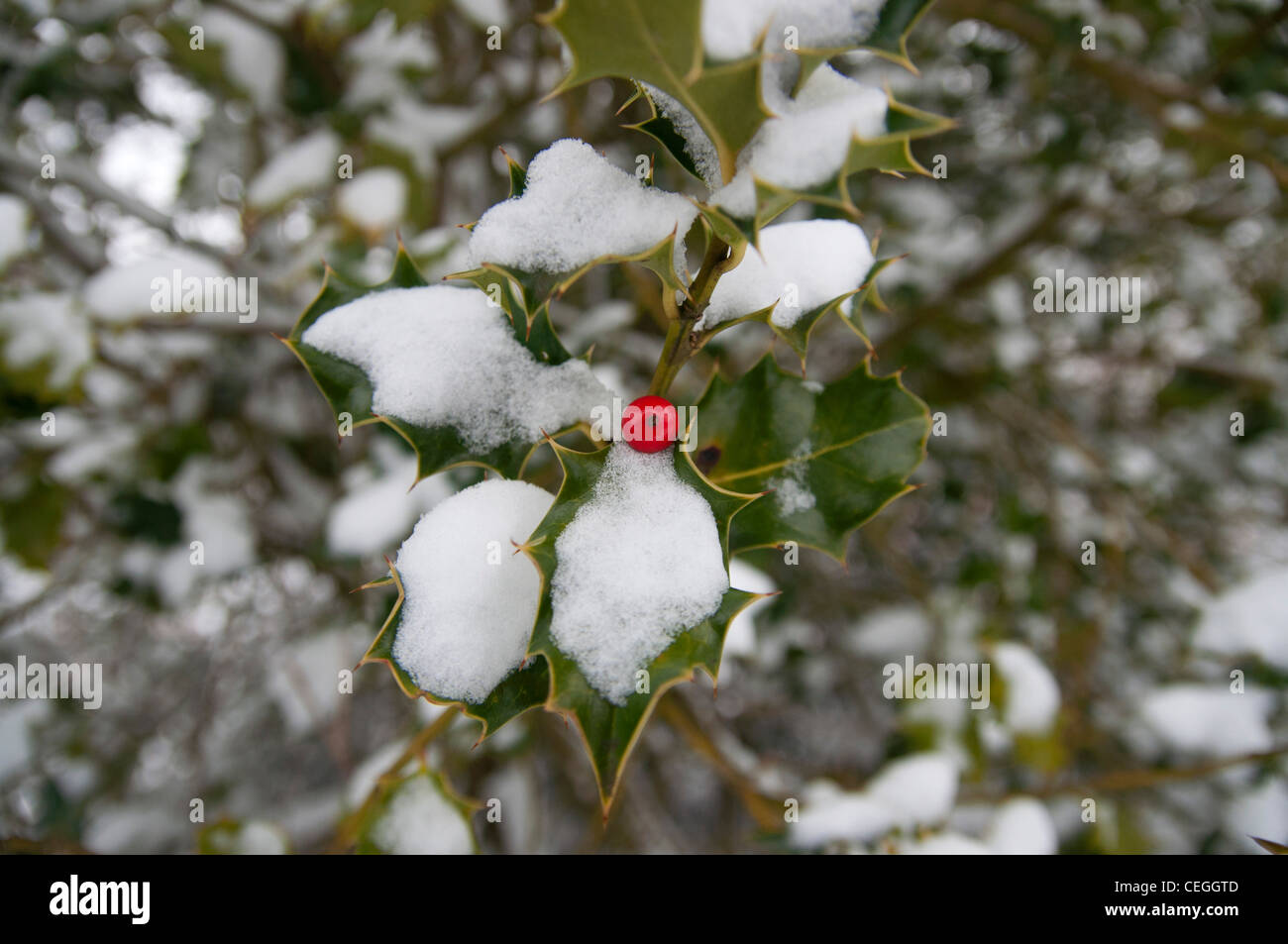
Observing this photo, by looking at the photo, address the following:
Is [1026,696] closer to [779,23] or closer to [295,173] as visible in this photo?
[779,23]

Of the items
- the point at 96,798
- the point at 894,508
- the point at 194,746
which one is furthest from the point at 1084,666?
the point at 96,798

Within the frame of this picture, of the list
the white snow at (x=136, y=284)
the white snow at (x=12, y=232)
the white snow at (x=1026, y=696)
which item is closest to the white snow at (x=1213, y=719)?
A: the white snow at (x=1026, y=696)

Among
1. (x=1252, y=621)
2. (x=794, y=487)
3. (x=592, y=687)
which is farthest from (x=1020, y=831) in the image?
(x=592, y=687)

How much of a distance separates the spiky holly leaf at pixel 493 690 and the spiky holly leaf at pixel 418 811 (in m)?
0.41

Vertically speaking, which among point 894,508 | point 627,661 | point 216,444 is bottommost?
point 894,508

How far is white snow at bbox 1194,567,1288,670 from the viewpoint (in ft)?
3.79

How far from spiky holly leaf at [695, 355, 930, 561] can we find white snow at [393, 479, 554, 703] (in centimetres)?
18

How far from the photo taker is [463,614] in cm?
51

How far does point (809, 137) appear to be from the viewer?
440 millimetres

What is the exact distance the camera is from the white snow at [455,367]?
0.55 m

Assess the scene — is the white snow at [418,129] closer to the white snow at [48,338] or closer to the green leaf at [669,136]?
the white snow at [48,338]

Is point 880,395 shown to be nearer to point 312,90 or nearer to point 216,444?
point 312,90

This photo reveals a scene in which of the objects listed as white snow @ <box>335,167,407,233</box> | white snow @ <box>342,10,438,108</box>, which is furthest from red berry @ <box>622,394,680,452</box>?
white snow @ <box>342,10,438,108</box>

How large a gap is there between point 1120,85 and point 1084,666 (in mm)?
1229
